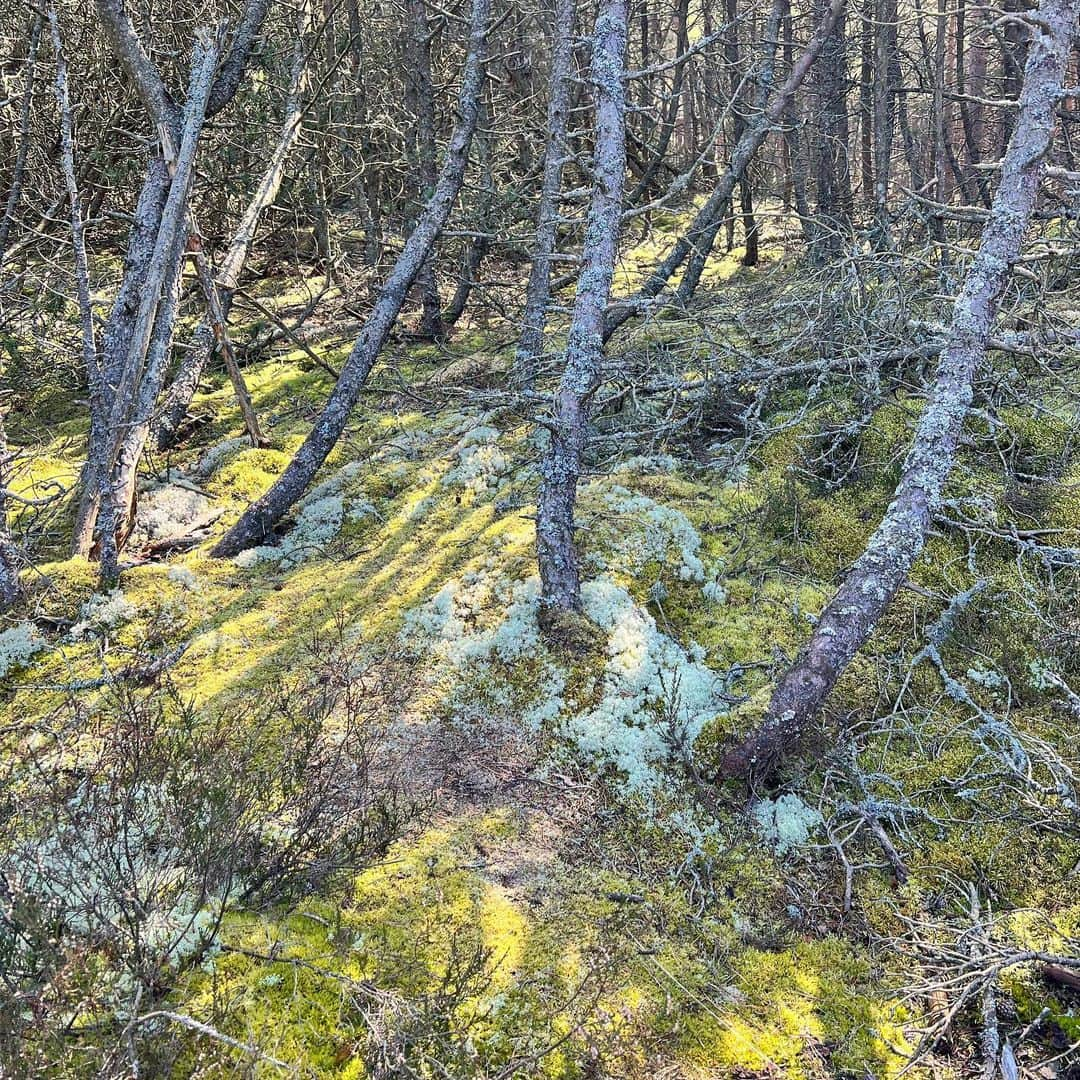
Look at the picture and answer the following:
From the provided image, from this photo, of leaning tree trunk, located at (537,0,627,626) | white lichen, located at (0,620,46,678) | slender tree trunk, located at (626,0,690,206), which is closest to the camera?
leaning tree trunk, located at (537,0,627,626)

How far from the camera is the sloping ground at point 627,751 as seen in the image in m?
3.14

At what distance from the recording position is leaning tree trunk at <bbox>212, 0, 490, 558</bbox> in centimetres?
658

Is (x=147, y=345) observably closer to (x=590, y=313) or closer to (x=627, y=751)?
(x=590, y=313)

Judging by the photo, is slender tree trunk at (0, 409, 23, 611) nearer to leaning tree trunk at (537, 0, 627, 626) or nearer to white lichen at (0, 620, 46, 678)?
white lichen at (0, 620, 46, 678)

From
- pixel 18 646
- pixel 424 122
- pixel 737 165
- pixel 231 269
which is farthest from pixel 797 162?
pixel 18 646

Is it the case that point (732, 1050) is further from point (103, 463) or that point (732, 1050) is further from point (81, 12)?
point (81, 12)

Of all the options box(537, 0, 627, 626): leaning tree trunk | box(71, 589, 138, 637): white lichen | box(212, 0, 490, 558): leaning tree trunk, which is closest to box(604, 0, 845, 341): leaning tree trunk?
box(212, 0, 490, 558): leaning tree trunk

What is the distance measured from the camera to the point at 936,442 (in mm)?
4098

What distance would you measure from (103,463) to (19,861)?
377cm

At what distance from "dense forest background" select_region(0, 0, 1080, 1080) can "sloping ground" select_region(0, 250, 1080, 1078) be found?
0.9 inches

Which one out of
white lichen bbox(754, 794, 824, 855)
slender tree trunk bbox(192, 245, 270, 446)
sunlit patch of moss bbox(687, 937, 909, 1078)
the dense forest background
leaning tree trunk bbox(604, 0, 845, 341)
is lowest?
sunlit patch of moss bbox(687, 937, 909, 1078)

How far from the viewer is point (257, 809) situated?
3.75 meters

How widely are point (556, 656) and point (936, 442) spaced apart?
263cm

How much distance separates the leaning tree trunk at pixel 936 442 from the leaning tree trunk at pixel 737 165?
413cm
